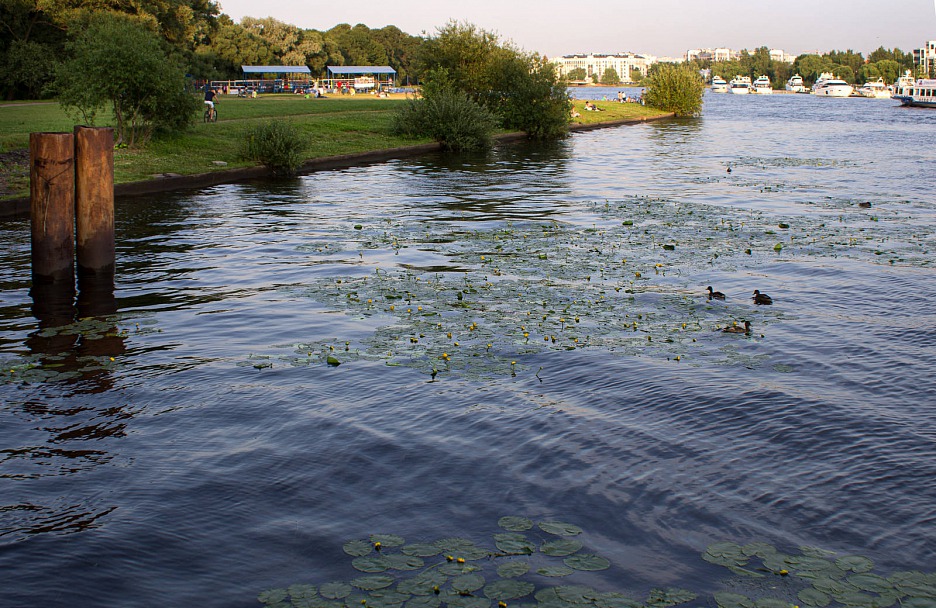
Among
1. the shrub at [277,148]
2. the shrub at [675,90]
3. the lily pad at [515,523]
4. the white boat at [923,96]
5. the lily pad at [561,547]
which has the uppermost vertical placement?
the white boat at [923,96]

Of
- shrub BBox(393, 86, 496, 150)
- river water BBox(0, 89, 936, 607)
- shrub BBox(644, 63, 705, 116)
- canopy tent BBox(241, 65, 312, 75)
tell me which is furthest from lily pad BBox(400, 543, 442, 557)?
canopy tent BBox(241, 65, 312, 75)

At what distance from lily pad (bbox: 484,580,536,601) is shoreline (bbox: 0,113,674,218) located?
15308 millimetres

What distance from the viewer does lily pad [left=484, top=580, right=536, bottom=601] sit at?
4.68 meters

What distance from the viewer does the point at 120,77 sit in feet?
75.9

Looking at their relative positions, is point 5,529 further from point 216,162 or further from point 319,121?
point 319,121

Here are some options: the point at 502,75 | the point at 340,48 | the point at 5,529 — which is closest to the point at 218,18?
the point at 340,48

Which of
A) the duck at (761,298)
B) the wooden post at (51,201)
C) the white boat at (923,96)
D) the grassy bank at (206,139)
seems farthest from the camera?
the white boat at (923,96)

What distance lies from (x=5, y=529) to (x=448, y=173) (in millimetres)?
23362

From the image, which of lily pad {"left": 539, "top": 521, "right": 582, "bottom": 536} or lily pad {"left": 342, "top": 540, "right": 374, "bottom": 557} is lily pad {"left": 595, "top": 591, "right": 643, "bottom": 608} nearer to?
lily pad {"left": 539, "top": 521, "right": 582, "bottom": 536}

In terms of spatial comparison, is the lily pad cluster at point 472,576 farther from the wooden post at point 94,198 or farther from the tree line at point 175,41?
the tree line at point 175,41

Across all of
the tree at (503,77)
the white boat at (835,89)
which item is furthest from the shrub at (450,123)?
the white boat at (835,89)

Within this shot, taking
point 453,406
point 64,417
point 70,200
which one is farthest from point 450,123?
point 64,417

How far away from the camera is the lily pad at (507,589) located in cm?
468

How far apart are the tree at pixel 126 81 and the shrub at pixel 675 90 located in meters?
54.0
